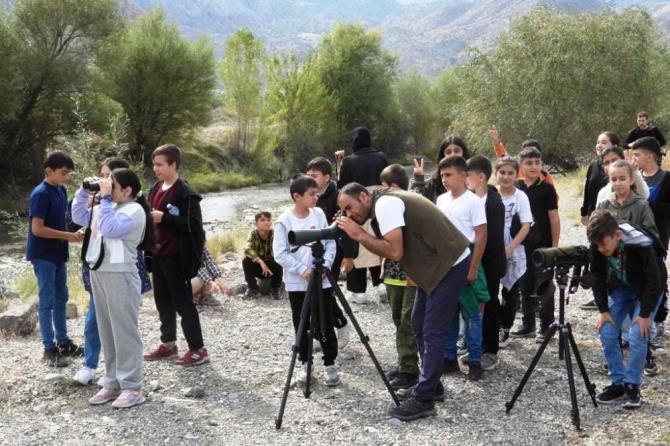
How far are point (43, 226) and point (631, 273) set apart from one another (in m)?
4.64

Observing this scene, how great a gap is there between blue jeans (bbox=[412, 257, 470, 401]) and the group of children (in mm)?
133

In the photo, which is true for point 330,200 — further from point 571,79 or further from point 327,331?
point 571,79

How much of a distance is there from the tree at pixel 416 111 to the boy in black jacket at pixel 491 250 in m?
45.6

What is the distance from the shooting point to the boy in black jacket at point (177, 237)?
5.55m

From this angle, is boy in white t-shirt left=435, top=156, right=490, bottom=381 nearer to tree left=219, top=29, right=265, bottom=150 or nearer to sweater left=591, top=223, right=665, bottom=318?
sweater left=591, top=223, right=665, bottom=318

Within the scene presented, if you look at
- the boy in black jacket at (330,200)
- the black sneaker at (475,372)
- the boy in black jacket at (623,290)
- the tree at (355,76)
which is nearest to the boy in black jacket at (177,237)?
the boy in black jacket at (330,200)

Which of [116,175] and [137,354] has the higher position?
[116,175]

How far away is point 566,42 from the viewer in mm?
26328

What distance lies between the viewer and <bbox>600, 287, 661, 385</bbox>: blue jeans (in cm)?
445

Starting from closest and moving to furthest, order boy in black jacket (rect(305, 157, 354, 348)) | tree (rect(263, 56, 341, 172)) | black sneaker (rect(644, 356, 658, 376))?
1. black sneaker (rect(644, 356, 658, 376))
2. boy in black jacket (rect(305, 157, 354, 348))
3. tree (rect(263, 56, 341, 172))

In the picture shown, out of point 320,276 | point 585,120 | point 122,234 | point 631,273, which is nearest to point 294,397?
point 320,276

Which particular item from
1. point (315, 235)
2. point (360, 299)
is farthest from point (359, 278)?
point (315, 235)

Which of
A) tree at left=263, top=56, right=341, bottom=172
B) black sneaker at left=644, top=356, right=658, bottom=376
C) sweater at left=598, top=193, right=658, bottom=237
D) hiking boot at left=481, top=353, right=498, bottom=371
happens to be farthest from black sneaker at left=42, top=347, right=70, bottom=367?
tree at left=263, top=56, right=341, bottom=172

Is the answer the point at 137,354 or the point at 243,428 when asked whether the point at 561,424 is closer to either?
the point at 243,428
